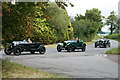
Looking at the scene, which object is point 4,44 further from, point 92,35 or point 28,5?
point 92,35

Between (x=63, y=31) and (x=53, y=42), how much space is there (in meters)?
2.83

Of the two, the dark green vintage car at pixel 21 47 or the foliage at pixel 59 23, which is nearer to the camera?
the dark green vintage car at pixel 21 47

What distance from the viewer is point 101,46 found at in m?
30.8

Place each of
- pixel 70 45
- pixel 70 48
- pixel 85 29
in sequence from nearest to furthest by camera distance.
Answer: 1. pixel 70 45
2. pixel 70 48
3. pixel 85 29

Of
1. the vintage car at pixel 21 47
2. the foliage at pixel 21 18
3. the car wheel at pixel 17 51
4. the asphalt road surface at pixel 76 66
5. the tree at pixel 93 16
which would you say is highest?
the tree at pixel 93 16

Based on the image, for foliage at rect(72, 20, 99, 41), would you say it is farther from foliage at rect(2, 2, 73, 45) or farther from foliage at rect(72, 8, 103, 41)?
foliage at rect(2, 2, 73, 45)

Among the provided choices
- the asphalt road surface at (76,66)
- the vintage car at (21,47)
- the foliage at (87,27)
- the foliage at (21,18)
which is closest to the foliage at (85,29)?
the foliage at (87,27)

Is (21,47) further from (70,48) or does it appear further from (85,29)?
(85,29)

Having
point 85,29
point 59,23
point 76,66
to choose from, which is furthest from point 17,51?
point 85,29

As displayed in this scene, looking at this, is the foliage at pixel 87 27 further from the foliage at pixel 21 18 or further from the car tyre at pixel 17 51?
the foliage at pixel 21 18

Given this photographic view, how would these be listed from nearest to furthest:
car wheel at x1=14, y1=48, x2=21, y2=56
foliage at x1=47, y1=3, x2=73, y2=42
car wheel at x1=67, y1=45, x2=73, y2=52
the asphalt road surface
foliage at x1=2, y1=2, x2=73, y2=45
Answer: foliage at x1=2, y1=2, x2=73, y2=45 → the asphalt road surface → car wheel at x1=14, y1=48, x2=21, y2=56 → car wheel at x1=67, y1=45, x2=73, y2=52 → foliage at x1=47, y1=3, x2=73, y2=42

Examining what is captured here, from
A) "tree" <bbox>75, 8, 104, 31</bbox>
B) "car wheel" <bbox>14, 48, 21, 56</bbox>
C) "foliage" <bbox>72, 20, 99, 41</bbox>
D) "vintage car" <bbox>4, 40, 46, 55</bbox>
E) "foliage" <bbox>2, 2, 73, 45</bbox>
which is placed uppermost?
"tree" <bbox>75, 8, 104, 31</bbox>

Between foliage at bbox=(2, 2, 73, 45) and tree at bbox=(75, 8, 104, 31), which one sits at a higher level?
tree at bbox=(75, 8, 104, 31)

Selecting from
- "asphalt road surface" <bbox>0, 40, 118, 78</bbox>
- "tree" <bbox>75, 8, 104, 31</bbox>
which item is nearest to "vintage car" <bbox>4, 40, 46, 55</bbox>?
"asphalt road surface" <bbox>0, 40, 118, 78</bbox>
